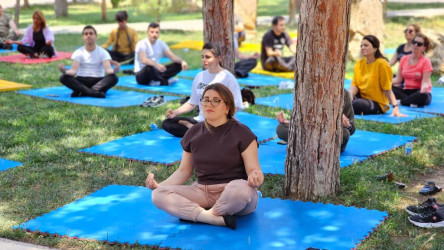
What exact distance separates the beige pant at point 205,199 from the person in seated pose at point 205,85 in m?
2.25

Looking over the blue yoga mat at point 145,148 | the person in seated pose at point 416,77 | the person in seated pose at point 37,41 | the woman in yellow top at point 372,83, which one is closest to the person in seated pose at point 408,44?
the person in seated pose at point 416,77

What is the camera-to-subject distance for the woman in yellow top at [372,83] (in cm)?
917

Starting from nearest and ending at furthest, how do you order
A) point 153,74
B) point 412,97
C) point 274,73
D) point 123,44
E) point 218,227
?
point 218,227
point 412,97
point 153,74
point 274,73
point 123,44

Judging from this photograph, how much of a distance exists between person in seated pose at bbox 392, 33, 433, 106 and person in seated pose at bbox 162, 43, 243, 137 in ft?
12.5

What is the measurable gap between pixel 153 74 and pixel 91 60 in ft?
5.35

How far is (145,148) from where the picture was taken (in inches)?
299

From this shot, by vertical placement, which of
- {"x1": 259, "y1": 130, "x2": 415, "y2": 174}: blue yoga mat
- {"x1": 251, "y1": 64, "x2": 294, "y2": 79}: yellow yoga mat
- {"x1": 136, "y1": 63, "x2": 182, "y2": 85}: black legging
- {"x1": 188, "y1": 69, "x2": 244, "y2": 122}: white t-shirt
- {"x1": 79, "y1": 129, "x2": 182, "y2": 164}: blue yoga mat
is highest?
{"x1": 188, "y1": 69, "x2": 244, "y2": 122}: white t-shirt

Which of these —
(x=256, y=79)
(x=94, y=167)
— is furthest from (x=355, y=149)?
(x=256, y=79)

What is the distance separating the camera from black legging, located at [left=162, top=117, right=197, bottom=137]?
805cm

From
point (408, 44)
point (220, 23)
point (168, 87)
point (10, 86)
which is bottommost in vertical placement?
point (168, 87)

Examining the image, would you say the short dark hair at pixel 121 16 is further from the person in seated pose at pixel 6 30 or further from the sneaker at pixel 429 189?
the sneaker at pixel 429 189

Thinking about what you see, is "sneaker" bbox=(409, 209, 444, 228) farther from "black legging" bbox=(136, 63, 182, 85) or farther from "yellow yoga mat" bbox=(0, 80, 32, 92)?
"yellow yoga mat" bbox=(0, 80, 32, 92)

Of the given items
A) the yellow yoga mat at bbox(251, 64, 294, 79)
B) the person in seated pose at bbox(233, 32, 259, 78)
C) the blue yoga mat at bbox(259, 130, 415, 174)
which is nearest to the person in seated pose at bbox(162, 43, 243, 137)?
the blue yoga mat at bbox(259, 130, 415, 174)

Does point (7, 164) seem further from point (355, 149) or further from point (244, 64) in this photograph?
point (244, 64)
